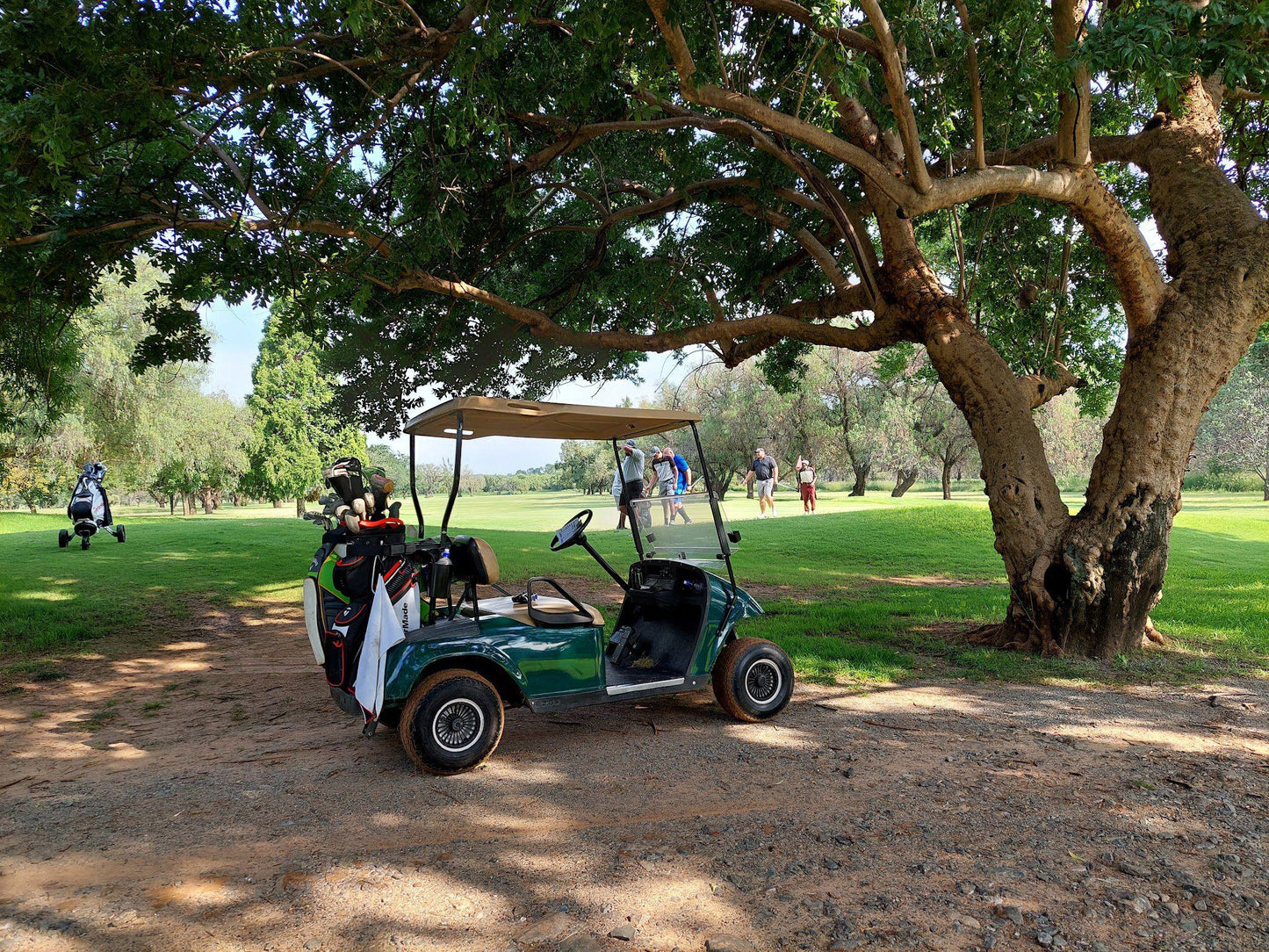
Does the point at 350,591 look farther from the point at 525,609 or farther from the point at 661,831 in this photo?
the point at 661,831

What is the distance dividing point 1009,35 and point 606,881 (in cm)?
781

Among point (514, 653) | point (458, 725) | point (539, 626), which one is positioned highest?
point (539, 626)

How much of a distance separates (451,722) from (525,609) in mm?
903

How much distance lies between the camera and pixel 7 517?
30.3 metres

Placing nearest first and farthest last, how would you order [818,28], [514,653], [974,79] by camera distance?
[514,653] → [818,28] → [974,79]

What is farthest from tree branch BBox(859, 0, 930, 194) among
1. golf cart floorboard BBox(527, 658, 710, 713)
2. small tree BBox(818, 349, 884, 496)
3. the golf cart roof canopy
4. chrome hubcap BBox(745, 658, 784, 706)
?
small tree BBox(818, 349, 884, 496)

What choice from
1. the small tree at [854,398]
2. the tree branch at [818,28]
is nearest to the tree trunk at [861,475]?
the small tree at [854,398]

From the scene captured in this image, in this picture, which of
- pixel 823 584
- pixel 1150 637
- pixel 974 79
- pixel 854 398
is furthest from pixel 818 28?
pixel 854 398

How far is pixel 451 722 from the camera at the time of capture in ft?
15.1

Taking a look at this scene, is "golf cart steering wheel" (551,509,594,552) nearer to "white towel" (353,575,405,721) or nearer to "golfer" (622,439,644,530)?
"golfer" (622,439,644,530)

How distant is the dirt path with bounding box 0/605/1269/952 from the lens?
2.97 m

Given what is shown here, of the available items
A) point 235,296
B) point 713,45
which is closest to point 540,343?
point 235,296

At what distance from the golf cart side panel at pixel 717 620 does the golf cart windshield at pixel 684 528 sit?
279 mm

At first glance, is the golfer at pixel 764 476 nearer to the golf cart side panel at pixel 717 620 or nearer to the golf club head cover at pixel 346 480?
the golf cart side panel at pixel 717 620
